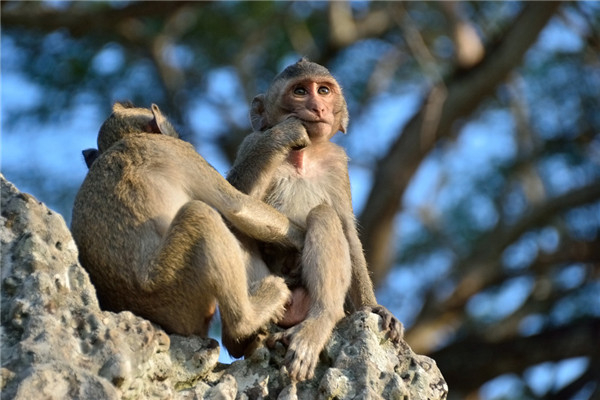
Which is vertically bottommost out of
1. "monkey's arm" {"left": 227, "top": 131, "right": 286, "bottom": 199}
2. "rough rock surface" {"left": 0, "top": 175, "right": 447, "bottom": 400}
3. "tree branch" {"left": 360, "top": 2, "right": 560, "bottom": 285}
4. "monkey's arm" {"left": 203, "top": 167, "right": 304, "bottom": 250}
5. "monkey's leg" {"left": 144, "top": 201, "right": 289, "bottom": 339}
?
"rough rock surface" {"left": 0, "top": 175, "right": 447, "bottom": 400}

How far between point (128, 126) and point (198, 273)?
64.7 inches

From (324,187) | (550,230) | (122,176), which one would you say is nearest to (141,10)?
(550,230)

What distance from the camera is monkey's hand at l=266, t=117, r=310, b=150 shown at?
22.2ft

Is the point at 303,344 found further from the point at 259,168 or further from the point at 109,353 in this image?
the point at 259,168

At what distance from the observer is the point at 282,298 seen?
6.08 meters

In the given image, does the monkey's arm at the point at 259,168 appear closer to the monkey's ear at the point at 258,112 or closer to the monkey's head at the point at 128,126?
the monkey's head at the point at 128,126

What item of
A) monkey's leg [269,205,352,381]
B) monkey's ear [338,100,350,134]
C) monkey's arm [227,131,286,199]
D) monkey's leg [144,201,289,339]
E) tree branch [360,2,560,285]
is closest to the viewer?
monkey's leg [144,201,289,339]

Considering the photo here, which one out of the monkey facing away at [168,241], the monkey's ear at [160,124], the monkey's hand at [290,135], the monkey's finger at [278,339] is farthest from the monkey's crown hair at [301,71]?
the monkey's finger at [278,339]

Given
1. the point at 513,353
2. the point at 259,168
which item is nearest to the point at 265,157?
the point at 259,168

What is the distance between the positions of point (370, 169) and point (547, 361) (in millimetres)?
5005

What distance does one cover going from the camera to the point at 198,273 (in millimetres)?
5539

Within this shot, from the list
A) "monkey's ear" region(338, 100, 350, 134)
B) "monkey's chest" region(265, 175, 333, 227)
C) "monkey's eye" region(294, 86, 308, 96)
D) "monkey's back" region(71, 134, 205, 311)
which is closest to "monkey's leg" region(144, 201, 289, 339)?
"monkey's back" region(71, 134, 205, 311)

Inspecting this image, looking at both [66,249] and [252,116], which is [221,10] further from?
[66,249]

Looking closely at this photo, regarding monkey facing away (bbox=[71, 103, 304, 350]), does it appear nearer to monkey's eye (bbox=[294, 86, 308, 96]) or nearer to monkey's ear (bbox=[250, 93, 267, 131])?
monkey's eye (bbox=[294, 86, 308, 96])
